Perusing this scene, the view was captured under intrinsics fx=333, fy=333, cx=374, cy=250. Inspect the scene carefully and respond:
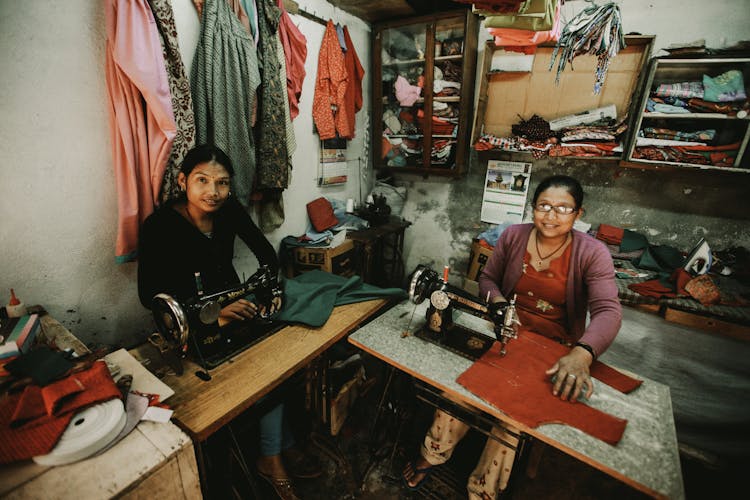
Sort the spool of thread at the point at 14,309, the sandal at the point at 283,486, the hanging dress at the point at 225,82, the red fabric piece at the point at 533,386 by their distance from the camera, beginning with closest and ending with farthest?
the red fabric piece at the point at 533,386
the spool of thread at the point at 14,309
the sandal at the point at 283,486
the hanging dress at the point at 225,82

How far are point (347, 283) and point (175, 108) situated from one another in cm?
144

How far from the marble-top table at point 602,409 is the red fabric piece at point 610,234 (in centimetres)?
214

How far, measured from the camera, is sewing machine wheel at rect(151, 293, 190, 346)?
1.29 meters

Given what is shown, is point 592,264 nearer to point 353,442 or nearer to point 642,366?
point 642,366

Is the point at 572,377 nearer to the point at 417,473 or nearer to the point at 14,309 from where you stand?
the point at 417,473

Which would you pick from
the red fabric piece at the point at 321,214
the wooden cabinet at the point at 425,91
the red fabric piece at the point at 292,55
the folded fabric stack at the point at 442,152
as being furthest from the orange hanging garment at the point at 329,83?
the folded fabric stack at the point at 442,152

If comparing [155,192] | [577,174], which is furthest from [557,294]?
[155,192]

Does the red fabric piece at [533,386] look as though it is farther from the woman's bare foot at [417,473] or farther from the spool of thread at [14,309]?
the spool of thread at [14,309]

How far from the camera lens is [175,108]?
192 cm

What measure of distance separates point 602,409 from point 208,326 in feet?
5.33

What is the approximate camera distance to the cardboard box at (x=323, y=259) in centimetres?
322

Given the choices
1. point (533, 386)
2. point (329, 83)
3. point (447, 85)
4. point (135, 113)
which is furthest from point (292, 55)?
point (533, 386)

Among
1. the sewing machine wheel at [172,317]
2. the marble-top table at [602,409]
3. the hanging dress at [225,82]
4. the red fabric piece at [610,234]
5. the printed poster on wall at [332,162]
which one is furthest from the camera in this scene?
the printed poster on wall at [332,162]

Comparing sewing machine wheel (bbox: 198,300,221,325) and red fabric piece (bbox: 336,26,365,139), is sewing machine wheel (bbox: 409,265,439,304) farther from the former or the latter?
red fabric piece (bbox: 336,26,365,139)
